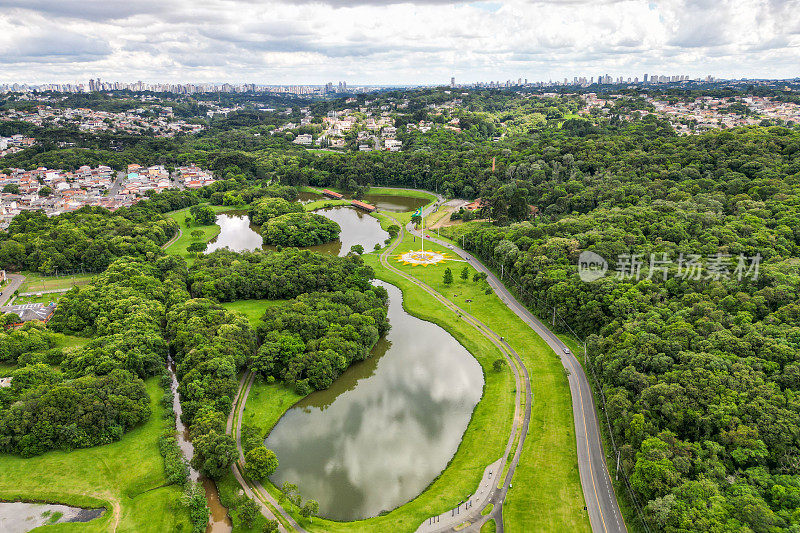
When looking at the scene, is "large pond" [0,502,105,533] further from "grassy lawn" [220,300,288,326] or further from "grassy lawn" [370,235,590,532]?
"grassy lawn" [370,235,590,532]

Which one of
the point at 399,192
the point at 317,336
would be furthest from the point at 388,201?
the point at 317,336

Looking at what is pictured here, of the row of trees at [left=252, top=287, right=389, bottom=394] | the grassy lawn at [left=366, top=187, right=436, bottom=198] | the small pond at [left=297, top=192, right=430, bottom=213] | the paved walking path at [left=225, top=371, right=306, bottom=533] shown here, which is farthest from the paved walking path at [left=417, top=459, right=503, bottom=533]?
the grassy lawn at [left=366, top=187, right=436, bottom=198]

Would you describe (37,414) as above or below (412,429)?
above

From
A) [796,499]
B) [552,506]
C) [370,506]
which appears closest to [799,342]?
[796,499]

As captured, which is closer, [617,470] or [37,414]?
[617,470]

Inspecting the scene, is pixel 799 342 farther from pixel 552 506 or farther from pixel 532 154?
pixel 532 154

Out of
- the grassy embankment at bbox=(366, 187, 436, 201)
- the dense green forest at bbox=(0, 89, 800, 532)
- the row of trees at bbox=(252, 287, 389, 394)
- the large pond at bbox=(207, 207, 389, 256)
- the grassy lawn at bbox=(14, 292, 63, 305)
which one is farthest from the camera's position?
the grassy embankment at bbox=(366, 187, 436, 201)

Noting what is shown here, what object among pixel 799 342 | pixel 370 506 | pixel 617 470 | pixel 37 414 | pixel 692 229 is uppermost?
pixel 692 229
